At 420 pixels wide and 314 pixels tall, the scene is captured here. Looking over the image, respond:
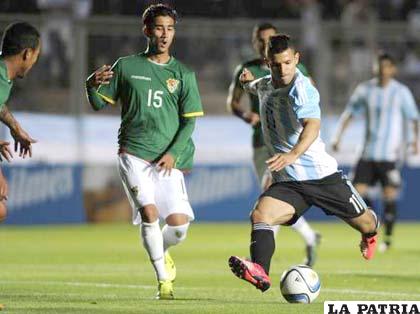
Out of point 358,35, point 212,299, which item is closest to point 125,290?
point 212,299

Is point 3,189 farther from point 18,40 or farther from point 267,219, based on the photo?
point 267,219

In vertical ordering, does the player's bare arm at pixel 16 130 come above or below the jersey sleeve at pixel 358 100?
above

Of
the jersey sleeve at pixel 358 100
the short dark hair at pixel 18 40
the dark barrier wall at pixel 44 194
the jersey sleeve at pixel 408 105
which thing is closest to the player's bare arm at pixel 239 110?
the jersey sleeve at pixel 358 100

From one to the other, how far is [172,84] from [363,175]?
22.6ft

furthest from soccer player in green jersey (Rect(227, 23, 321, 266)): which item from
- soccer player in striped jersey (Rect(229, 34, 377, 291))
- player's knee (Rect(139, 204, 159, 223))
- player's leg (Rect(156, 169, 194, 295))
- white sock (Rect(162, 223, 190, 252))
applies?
player's knee (Rect(139, 204, 159, 223))

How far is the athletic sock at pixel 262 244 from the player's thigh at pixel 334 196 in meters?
0.50

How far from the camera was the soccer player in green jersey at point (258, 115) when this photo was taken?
1330cm

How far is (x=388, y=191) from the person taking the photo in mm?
17562

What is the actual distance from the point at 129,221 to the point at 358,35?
5209mm

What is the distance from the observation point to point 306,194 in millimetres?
10117

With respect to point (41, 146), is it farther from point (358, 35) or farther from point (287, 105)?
point (287, 105)

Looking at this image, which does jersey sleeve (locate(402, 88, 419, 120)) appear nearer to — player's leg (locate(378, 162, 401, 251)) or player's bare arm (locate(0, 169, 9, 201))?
player's leg (locate(378, 162, 401, 251))

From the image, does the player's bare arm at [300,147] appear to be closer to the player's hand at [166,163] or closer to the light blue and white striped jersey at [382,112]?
the player's hand at [166,163]

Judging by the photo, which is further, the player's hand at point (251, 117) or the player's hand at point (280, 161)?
the player's hand at point (251, 117)
